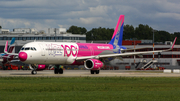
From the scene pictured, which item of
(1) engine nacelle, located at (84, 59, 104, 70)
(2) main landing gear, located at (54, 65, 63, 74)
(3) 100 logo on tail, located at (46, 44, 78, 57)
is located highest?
(3) 100 logo on tail, located at (46, 44, 78, 57)

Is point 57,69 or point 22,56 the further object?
point 57,69

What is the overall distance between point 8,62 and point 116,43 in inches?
1137

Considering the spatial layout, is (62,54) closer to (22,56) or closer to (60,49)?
(60,49)

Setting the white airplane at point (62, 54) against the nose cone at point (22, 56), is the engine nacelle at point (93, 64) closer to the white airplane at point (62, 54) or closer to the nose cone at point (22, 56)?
the white airplane at point (62, 54)

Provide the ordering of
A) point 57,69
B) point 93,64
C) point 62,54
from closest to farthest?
point 93,64 < point 62,54 < point 57,69

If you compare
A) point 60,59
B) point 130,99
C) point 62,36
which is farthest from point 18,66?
point 130,99

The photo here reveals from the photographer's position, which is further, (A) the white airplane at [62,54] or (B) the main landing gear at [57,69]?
(B) the main landing gear at [57,69]

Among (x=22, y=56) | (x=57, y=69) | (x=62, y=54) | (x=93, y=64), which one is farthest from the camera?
(x=57, y=69)

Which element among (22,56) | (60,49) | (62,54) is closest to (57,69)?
(62,54)

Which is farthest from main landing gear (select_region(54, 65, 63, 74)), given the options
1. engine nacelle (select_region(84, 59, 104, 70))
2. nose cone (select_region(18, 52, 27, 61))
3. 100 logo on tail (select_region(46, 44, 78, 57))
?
nose cone (select_region(18, 52, 27, 61))

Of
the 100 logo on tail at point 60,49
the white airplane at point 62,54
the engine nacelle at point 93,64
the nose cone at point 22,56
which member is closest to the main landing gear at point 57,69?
the white airplane at point 62,54

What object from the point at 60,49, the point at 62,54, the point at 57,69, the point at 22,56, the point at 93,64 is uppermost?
the point at 60,49

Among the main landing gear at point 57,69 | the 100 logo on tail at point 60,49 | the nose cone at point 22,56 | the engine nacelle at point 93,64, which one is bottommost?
the main landing gear at point 57,69

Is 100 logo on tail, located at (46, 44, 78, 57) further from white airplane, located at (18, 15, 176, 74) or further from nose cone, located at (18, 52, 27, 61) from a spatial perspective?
nose cone, located at (18, 52, 27, 61)
